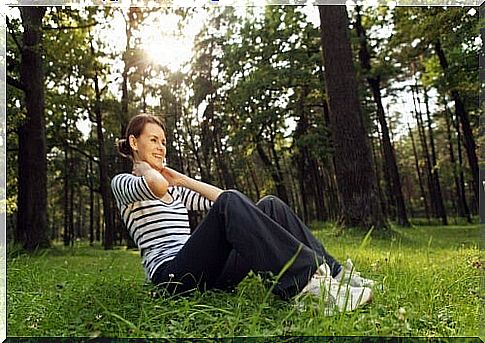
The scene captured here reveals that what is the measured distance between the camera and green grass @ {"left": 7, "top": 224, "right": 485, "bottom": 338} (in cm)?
108

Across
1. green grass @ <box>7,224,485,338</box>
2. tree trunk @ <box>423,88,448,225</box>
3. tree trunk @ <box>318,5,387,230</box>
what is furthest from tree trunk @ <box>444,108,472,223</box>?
green grass @ <box>7,224,485,338</box>

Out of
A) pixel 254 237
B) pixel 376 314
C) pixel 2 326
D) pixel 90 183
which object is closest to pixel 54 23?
pixel 90 183

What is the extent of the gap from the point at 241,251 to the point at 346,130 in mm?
1591

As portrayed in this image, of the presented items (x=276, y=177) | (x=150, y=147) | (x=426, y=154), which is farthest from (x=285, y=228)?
(x=426, y=154)

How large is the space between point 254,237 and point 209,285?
288 mm

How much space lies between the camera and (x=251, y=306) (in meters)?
1.24

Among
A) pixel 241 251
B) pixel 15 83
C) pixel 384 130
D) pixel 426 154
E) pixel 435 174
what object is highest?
pixel 15 83

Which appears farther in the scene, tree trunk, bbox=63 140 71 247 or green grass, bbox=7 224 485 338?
tree trunk, bbox=63 140 71 247

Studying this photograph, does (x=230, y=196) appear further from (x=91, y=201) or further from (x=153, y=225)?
(x=91, y=201)

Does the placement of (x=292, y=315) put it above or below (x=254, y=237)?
below

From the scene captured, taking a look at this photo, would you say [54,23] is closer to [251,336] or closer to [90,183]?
[90,183]

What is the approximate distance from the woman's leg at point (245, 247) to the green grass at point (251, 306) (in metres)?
0.06

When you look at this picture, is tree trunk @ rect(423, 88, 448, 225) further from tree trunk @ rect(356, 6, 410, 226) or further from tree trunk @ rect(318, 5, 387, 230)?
tree trunk @ rect(318, 5, 387, 230)

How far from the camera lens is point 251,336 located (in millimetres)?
1065
